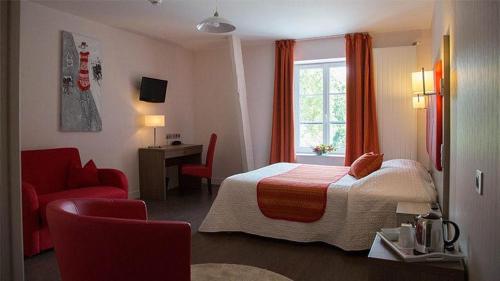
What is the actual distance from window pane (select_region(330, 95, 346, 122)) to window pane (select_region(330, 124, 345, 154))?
118 millimetres

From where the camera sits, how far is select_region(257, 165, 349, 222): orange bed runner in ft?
10.6

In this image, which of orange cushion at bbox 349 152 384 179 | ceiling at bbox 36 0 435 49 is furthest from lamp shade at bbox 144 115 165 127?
orange cushion at bbox 349 152 384 179

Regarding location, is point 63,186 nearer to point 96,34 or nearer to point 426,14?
point 96,34

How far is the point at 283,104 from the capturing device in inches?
234

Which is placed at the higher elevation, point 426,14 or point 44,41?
point 426,14

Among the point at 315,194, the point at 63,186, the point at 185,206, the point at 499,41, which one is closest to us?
the point at 499,41

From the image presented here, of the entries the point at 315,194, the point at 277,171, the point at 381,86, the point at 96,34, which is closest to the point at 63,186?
the point at 96,34

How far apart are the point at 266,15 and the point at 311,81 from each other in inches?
73.5

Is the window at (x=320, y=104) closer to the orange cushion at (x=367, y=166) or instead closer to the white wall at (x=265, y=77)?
the white wall at (x=265, y=77)

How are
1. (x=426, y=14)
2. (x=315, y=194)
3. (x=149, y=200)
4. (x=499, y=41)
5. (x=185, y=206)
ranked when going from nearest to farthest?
(x=499, y=41), (x=315, y=194), (x=426, y=14), (x=185, y=206), (x=149, y=200)

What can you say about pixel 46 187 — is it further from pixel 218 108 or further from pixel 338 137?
pixel 338 137

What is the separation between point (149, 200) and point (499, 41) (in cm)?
500

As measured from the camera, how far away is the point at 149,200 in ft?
17.4

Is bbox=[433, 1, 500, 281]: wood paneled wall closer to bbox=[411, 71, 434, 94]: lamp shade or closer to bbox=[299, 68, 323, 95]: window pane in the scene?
bbox=[411, 71, 434, 94]: lamp shade
